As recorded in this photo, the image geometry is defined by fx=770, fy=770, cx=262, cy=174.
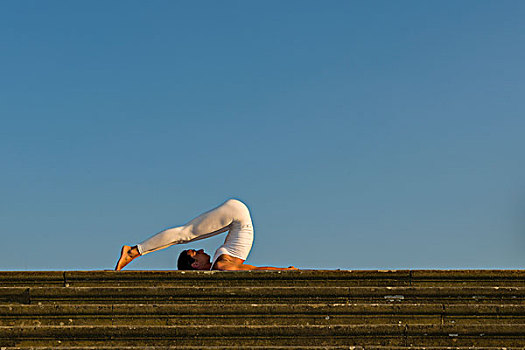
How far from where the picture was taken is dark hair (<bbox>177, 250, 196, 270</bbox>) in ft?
29.6

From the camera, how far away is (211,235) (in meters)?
9.27

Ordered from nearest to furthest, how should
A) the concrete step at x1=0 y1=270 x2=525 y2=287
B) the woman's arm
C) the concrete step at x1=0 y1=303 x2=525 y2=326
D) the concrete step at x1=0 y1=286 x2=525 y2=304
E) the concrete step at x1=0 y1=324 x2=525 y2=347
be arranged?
the concrete step at x1=0 y1=324 x2=525 y2=347 → the concrete step at x1=0 y1=303 x2=525 y2=326 → the concrete step at x1=0 y1=286 x2=525 y2=304 → the concrete step at x1=0 y1=270 x2=525 y2=287 → the woman's arm

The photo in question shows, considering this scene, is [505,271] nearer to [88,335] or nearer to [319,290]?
[319,290]

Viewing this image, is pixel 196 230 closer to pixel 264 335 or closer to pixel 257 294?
pixel 257 294

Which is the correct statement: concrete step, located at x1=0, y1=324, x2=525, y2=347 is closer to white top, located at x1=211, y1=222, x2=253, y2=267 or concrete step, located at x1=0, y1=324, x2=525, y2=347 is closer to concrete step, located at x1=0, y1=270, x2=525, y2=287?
concrete step, located at x1=0, y1=270, x2=525, y2=287

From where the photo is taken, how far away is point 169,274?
802 cm

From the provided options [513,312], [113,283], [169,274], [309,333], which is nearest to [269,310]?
[309,333]

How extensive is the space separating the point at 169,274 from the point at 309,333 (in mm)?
1635

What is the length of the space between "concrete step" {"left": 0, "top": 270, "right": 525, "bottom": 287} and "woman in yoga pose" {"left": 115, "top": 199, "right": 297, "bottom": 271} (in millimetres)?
990

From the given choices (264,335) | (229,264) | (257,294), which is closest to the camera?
(264,335)

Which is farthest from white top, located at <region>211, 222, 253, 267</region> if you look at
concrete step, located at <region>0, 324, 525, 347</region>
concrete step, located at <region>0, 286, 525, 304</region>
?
concrete step, located at <region>0, 324, 525, 347</region>

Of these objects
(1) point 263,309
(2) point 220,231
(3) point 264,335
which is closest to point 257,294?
(1) point 263,309

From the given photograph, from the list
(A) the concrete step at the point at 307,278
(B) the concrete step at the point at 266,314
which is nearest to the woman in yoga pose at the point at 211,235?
(A) the concrete step at the point at 307,278

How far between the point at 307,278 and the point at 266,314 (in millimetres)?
696
